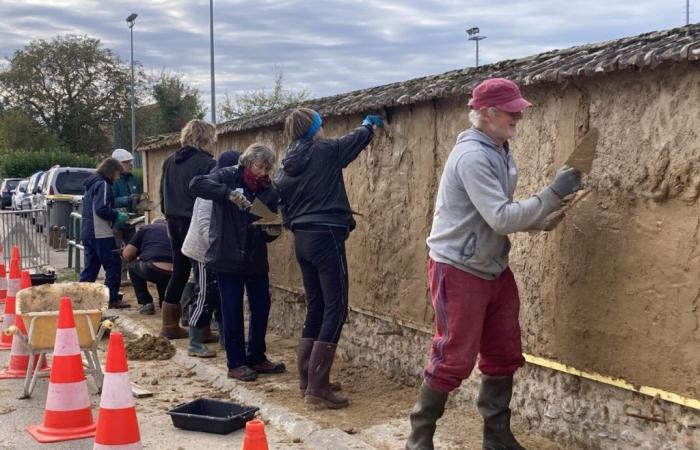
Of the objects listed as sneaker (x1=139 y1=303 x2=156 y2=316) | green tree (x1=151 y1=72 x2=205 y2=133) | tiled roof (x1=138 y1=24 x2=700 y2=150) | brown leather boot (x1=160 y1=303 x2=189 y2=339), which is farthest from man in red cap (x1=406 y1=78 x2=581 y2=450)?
green tree (x1=151 y1=72 x2=205 y2=133)

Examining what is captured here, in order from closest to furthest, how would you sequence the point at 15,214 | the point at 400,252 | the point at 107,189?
1. the point at 400,252
2. the point at 107,189
3. the point at 15,214

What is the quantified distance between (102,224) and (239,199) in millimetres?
3766

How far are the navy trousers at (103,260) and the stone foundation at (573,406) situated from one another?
4.15 metres

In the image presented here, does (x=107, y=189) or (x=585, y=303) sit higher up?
(x=107, y=189)

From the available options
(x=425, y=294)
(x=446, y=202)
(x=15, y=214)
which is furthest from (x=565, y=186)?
(x=15, y=214)

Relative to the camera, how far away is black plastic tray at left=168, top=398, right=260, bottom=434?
501 centimetres

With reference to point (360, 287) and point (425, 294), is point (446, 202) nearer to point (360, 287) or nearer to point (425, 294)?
point (425, 294)

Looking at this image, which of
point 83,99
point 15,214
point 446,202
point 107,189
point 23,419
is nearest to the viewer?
point 446,202

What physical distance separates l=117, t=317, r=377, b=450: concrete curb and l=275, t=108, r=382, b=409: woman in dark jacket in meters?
0.27

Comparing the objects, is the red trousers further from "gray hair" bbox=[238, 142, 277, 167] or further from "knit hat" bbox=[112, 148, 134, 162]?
"knit hat" bbox=[112, 148, 134, 162]

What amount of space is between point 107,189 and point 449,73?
4587 millimetres

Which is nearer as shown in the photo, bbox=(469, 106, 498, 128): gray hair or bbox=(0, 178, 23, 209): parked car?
bbox=(469, 106, 498, 128): gray hair

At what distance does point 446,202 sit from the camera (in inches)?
157

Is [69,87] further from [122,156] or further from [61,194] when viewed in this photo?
[122,156]
